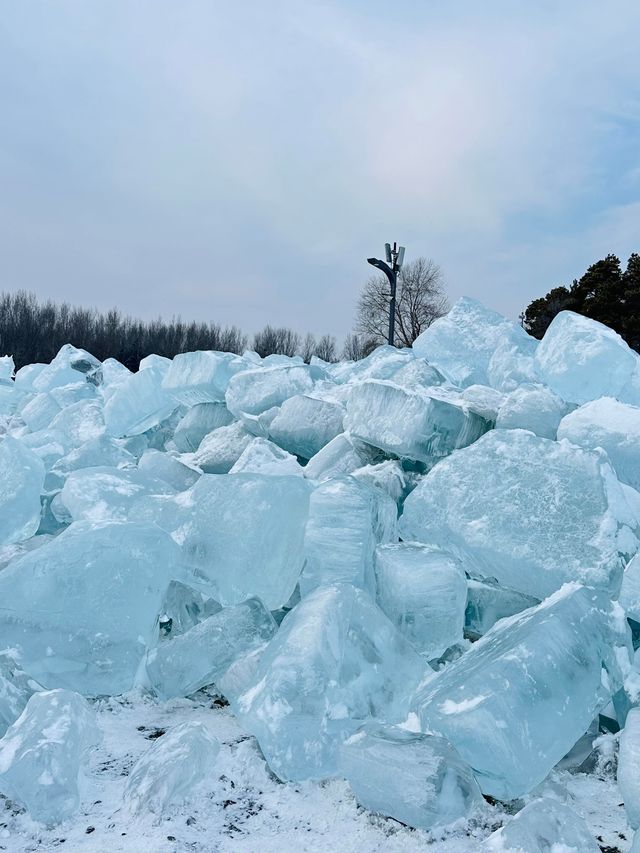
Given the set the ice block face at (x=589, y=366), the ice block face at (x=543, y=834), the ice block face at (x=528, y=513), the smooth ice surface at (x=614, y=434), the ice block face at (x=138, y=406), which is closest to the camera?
the ice block face at (x=543, y=834)

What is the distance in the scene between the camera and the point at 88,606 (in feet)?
Answer: 5.33

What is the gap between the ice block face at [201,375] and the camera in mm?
3045

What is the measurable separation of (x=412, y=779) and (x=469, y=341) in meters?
2.29

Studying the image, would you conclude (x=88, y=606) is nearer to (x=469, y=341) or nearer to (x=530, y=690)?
(x=530, y=690)

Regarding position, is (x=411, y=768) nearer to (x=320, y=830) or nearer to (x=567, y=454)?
(x=320, y=830)

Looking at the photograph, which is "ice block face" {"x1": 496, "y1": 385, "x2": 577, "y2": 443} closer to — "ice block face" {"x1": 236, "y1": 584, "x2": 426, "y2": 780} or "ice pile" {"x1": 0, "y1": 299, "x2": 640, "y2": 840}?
"ice pile" {"x1": 0, "y1": 299, "x2": 640, "y2": 840}

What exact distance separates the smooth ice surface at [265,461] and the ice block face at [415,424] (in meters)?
0.25

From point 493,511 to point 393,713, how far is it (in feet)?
2.14

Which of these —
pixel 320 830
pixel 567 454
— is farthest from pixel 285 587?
pixel 567 454

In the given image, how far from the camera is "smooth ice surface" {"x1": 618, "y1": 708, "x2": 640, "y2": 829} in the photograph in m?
1.15

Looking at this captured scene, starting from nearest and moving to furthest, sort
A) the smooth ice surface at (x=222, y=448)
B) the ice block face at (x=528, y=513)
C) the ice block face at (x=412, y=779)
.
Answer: the ice block face at (x=412, y=779), the ice block face at (x=528, y=513), the smooth ice surface at (x=222, y=448)

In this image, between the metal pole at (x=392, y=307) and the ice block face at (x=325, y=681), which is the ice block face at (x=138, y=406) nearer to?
the ice block face at (x=325, y=681)

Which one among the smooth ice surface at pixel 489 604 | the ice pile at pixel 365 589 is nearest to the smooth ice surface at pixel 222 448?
the ice pile at pixel 365 589

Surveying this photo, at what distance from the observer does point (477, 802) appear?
1185mm
